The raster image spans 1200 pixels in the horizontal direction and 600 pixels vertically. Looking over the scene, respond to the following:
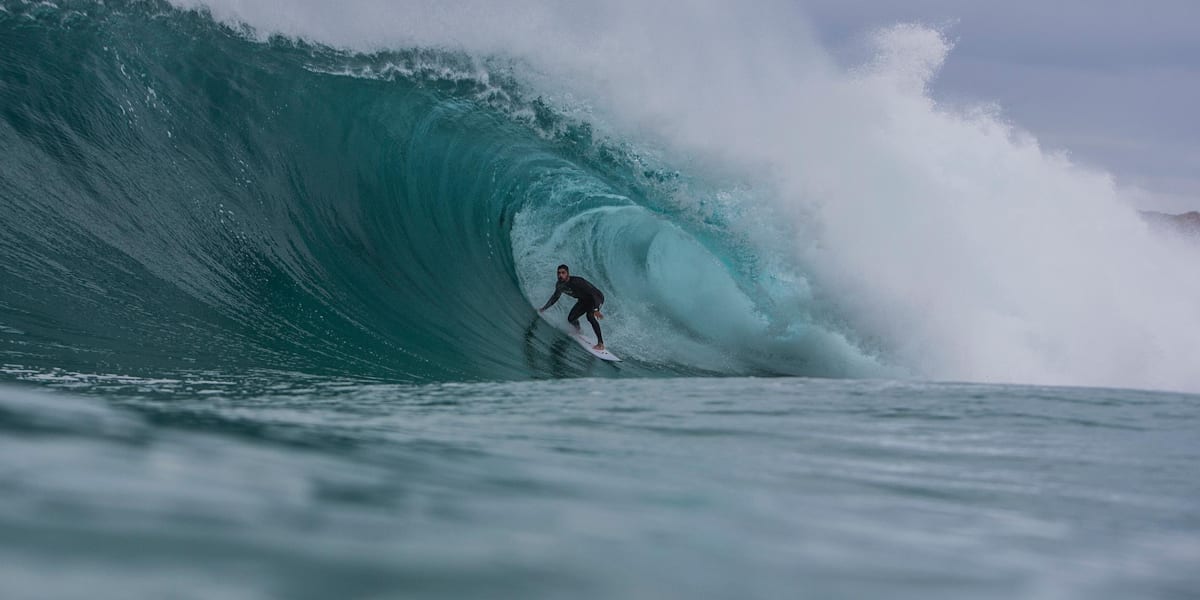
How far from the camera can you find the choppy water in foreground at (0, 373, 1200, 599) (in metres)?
1.04

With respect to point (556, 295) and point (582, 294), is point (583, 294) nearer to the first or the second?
point (582, 294)

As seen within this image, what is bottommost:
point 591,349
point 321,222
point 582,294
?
point 591,349

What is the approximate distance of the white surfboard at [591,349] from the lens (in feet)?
33.9

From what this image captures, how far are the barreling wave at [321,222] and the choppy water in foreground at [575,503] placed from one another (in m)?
3.62

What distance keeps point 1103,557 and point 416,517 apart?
1262mm

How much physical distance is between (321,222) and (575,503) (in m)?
8.87

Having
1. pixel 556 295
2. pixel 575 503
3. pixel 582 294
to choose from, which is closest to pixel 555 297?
pixel 556 295

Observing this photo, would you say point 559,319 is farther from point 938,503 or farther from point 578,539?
point 578,539

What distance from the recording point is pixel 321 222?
32.6ft

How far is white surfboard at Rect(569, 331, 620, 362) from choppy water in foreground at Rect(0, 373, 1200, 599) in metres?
6.90

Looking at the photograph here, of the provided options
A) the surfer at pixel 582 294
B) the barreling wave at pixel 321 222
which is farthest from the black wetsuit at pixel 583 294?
the barreling wave at pixel 321 222

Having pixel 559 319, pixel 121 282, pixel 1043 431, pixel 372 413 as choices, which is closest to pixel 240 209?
pixel 121 282

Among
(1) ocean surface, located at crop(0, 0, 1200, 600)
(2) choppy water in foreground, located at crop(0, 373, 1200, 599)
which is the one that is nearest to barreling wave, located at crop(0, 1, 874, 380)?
(1) ocean surface, located at crop(0, 0, 1200, 600)

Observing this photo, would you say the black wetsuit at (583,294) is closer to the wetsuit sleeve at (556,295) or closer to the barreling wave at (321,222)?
the wetsuit sleeve at (556,295)
